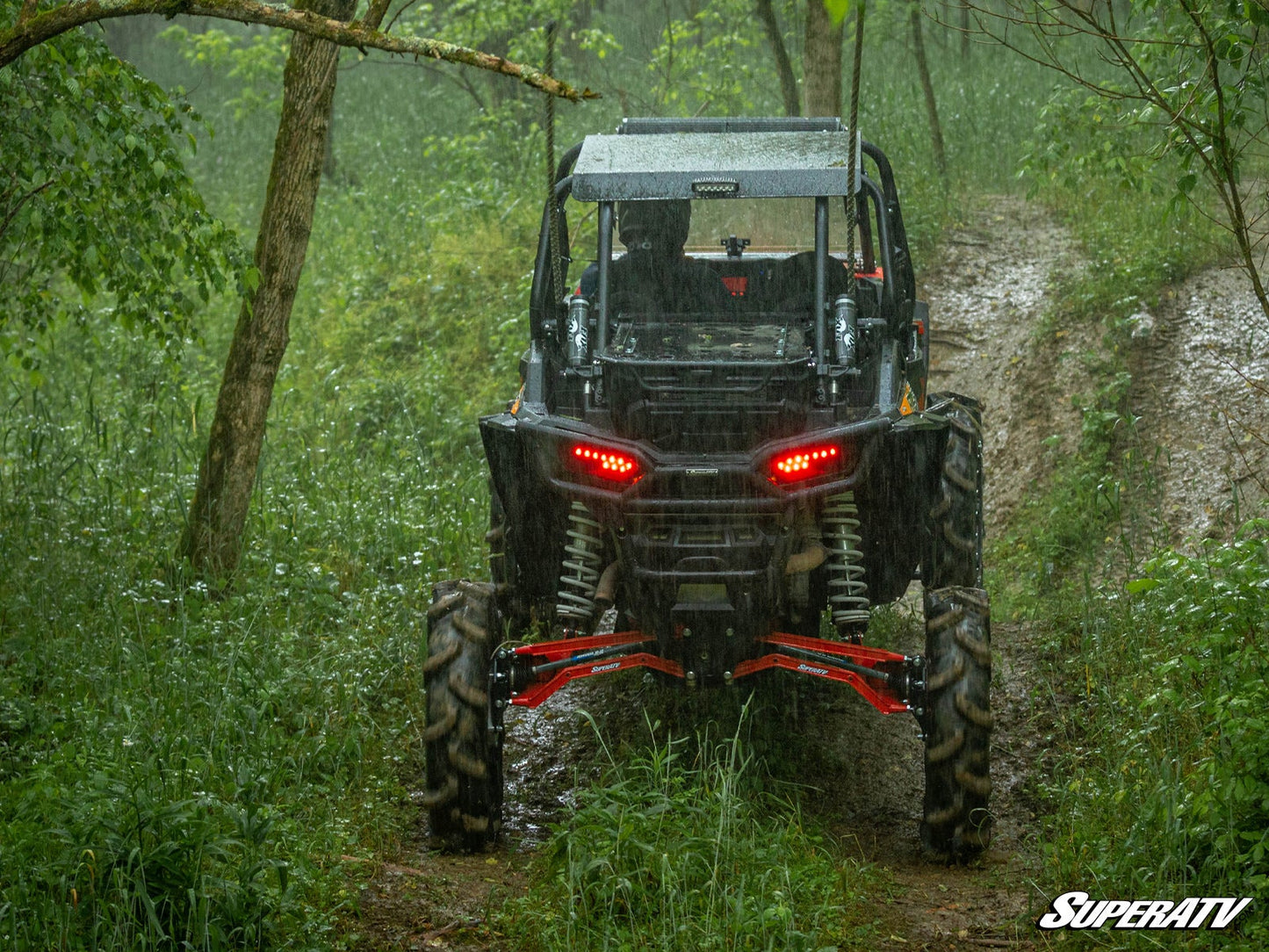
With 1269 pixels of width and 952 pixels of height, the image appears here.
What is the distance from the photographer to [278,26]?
3.88m

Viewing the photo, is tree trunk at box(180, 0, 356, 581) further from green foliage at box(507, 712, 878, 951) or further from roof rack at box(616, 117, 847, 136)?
green foliage at box(507, 712, 878, 951)

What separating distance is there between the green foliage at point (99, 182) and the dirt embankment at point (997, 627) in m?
2.92

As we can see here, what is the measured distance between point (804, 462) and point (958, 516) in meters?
2.30

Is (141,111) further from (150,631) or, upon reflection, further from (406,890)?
(406,890)

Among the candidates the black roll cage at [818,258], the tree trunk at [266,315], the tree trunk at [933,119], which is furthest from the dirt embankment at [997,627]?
the tree trunk at [266,315]

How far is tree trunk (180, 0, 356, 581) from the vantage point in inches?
272

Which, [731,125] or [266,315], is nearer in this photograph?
[731,125]

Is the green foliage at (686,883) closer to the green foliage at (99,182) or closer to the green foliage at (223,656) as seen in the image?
the green foliage at (223,656)

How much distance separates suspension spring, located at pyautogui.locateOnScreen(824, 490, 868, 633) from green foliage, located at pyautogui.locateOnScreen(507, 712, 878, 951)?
2.98 feet

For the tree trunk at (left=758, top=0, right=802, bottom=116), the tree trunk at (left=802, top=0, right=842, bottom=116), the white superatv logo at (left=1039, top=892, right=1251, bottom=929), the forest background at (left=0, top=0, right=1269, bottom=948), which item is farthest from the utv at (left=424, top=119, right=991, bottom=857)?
the tree trunk at (left=758, top=0, right=802, bottom=116)

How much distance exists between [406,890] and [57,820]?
1115 mm

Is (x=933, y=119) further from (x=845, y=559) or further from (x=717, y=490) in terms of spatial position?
(x=717, y=490)

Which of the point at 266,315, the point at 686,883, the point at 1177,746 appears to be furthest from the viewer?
the point at 266,315

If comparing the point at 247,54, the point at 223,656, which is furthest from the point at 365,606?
the point at 247,54
